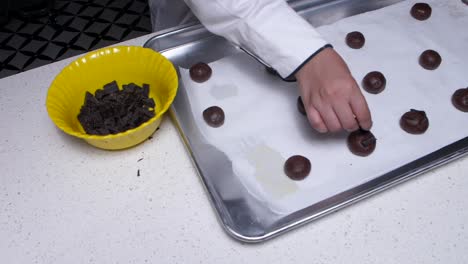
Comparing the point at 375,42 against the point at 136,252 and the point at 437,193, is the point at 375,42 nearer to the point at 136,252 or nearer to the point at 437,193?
the point at 437,193

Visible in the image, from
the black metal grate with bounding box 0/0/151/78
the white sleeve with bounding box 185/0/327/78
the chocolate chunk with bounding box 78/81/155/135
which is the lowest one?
the black metal grate with bounding box 0/0/151/78

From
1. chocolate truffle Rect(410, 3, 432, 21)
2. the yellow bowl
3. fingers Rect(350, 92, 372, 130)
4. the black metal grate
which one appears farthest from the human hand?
the black metal grate

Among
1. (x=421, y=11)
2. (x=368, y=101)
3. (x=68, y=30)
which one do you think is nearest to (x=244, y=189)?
(x=368, y=101)

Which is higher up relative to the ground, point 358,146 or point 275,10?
point 275,10

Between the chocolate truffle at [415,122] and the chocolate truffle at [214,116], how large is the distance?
0.33 meters

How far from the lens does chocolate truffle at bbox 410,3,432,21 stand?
951 millimetres

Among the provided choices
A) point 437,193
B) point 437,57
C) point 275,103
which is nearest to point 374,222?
point 437,193

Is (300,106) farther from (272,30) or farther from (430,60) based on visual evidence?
(430,60)

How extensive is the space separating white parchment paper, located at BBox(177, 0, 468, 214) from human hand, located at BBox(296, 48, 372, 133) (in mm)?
92

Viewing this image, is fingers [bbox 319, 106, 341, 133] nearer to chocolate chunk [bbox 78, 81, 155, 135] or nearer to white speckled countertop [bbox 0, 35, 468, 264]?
white speckled countertop [bbox 0, 35, 468, 264]

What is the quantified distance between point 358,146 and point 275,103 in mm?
184

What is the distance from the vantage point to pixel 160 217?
2.19ft

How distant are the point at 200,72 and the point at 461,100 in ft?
1.63

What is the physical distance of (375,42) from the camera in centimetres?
92
